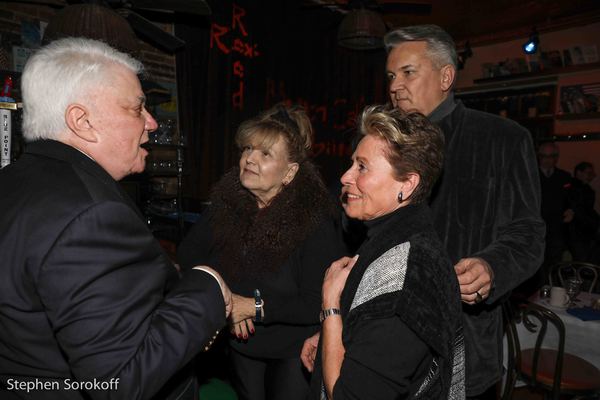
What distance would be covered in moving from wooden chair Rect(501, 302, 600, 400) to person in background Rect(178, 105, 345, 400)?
1.42 metres

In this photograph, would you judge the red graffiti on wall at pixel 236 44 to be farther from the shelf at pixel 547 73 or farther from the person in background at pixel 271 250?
the shelf at pixel 547 73

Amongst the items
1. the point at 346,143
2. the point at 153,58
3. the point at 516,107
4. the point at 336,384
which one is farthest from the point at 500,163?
the point at 516,107

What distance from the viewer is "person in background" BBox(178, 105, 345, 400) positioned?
1756 mm

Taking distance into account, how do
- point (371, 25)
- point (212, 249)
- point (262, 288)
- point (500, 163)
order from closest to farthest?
point (500, 163)
point (262, 288)
point (212, 249)
point (371, 25)

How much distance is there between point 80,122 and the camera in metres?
1.05

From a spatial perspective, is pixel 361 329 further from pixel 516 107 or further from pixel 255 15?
pixel 516 107

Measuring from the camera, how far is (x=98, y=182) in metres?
0.97

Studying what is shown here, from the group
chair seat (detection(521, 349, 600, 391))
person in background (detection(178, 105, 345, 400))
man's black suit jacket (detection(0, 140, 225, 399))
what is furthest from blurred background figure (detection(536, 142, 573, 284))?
man's black suit jacket (detection(0, 140, 225, 399))

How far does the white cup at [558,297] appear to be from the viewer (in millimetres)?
2688

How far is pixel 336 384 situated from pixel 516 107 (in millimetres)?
6973

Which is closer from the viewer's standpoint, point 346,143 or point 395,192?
point 395,192

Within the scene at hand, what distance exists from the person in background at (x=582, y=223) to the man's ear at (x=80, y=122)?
5.54m

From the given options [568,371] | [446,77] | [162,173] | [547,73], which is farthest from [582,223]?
[162,173]

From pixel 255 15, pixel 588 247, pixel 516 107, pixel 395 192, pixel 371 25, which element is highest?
pixel 255 15
